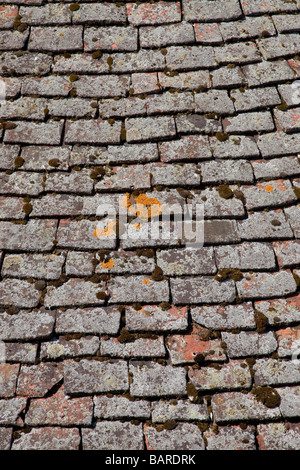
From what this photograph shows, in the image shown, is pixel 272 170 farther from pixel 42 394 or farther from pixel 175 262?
pixel 42 394

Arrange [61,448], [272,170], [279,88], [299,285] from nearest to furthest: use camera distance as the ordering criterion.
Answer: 1. [61,448]
2. [299,285]
3. [272,170]
4. [279,88]

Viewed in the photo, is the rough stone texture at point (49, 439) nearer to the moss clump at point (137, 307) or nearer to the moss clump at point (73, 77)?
the moss clump at point (137, 307)

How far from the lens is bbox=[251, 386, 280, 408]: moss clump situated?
264 cm

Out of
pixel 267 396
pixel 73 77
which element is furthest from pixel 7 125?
pixel 267 396

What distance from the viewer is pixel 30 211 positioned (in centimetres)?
309

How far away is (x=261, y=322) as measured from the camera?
9.23 feet

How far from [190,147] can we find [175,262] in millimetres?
892

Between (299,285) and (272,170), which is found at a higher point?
(272,170)

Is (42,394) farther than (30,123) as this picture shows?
No

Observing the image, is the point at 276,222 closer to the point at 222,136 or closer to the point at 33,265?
the point at 222,136

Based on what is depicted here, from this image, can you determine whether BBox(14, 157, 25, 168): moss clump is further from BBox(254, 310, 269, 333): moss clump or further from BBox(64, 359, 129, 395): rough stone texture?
BBox(254, 310, 269, 333): moss clump

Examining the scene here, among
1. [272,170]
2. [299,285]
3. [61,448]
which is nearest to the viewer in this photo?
[61,448]

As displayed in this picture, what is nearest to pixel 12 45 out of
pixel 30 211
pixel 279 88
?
pixel 30 211
